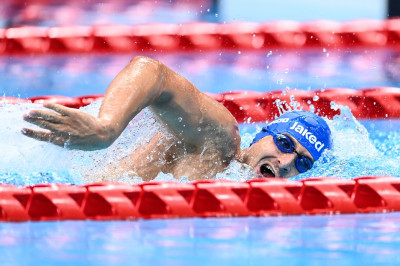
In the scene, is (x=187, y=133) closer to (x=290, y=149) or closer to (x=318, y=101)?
(x=290, y=149)

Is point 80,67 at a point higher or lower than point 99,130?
lower

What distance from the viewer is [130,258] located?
2.02 meters

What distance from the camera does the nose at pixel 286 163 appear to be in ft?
9.35

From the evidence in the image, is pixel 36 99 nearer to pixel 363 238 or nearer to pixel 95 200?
pixel 95 200

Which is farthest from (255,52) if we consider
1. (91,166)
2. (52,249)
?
(52,249)

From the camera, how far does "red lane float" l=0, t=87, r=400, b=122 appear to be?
3973mm

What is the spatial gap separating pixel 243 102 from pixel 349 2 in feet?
14.1

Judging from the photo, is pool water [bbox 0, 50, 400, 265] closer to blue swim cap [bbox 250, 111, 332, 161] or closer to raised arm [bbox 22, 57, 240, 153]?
blue swim cap [bbox 250, 111, 332, 161]

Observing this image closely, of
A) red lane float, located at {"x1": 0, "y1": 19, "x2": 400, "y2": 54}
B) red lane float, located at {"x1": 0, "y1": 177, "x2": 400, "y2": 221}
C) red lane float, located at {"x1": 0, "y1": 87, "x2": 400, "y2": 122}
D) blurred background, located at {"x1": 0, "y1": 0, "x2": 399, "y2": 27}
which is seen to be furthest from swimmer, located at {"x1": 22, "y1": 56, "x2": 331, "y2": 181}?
blurred background, located at {"x1": 0, "y1": 0, "x2": 399, "y2": 27}

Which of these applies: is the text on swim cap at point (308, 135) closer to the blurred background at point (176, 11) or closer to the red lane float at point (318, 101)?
the red lane float at point (318, 101)

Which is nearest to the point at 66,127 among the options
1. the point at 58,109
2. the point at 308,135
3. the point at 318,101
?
the point at 58,109

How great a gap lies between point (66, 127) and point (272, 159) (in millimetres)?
1028

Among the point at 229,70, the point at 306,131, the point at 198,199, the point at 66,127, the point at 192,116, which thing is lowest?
the point at 229,70

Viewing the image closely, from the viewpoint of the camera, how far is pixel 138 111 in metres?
2.36
